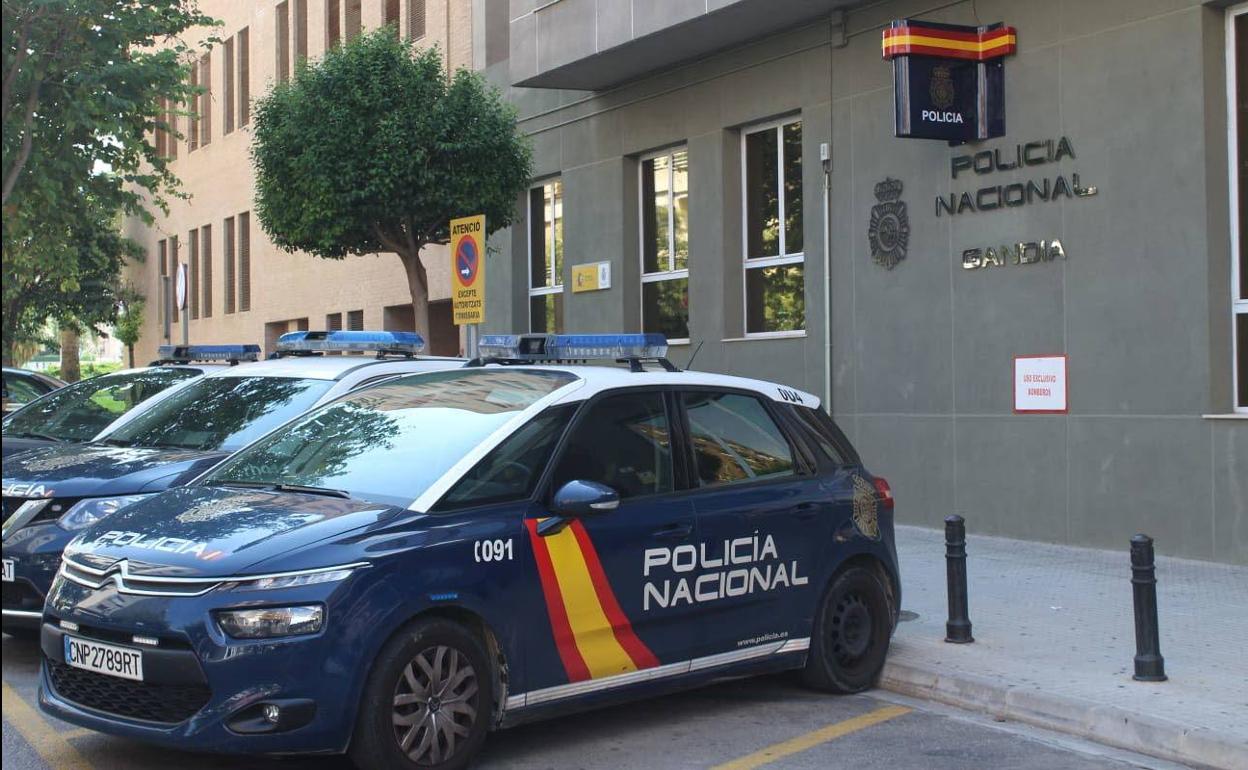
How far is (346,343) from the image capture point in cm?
1031

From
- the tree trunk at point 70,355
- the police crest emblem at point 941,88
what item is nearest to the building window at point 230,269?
the tree trunk at point 70,355

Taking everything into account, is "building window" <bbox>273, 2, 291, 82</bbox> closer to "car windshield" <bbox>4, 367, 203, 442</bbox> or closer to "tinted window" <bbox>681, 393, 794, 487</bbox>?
"car windshield" <bbox>4, 367, 203, 442</bbox>

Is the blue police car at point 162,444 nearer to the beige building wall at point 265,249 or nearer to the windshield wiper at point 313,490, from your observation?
the windshield wiper at point 313,490

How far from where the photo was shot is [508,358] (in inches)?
284

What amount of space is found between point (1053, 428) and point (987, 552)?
1.22m

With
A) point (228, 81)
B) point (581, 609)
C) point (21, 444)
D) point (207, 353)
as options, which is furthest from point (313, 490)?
point (228, 81)

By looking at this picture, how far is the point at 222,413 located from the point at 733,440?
370 cm

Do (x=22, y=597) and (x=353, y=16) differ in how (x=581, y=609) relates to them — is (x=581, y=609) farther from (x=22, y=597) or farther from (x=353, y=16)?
(x=353, y=16)

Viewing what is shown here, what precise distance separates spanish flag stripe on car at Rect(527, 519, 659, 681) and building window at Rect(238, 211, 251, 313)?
27.4m

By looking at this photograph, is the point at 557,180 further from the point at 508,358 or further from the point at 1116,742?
the point at 1116,742

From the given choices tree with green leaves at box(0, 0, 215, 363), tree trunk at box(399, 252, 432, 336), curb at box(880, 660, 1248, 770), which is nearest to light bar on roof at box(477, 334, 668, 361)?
curb at box(880, 660, 1248, 770)

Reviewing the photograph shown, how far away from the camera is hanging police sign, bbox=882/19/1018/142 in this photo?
12.2m

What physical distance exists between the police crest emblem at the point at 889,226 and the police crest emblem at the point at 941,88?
1226 mm

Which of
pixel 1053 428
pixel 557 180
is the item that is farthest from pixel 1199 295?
pixel 557 180
